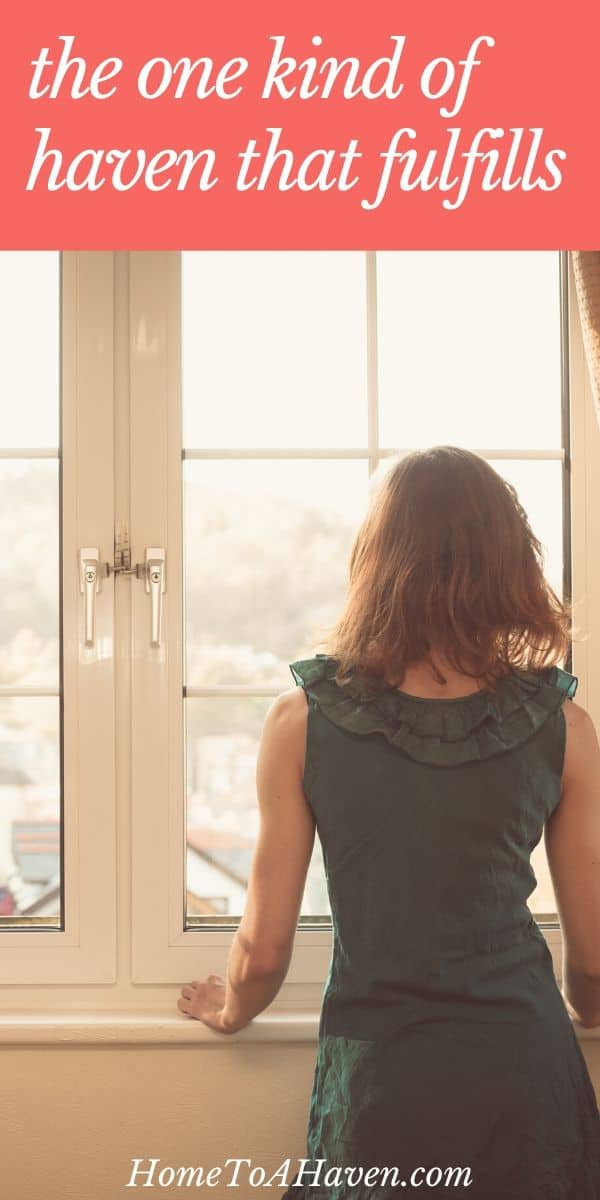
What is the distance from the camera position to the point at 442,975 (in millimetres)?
1292

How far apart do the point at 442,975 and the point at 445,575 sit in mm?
452

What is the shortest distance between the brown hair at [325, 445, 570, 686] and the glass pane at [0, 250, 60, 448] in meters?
0.82

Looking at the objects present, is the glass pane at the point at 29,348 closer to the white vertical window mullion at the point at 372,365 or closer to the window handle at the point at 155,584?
the window handle at the point at 155,584

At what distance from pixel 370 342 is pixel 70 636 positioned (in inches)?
28.3

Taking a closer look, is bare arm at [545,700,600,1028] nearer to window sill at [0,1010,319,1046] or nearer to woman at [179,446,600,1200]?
woman at [179,446,600,1200]

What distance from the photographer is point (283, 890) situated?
1438mm

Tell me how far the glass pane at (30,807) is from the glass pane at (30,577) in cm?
6

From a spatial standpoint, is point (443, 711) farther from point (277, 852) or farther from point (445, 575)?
point (277, 852)

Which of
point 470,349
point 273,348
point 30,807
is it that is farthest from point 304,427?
point 30,807

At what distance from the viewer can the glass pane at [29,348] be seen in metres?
1.99

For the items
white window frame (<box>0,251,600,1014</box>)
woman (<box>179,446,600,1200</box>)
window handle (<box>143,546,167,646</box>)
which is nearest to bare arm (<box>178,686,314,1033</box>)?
woman (<box>179,446,600,1200</box>)
